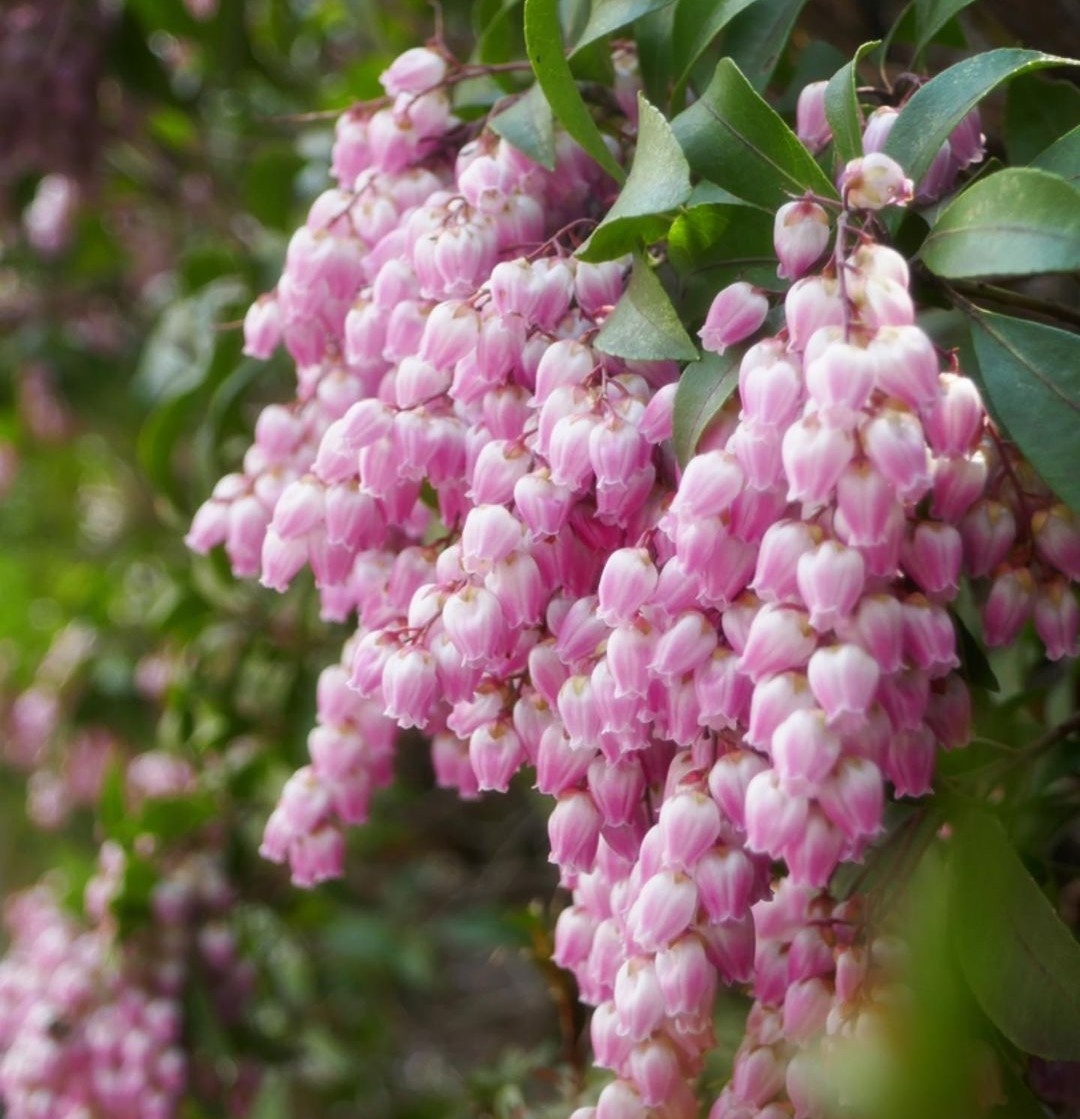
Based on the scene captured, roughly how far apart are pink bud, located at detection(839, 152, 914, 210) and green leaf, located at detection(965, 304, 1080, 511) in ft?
0.33

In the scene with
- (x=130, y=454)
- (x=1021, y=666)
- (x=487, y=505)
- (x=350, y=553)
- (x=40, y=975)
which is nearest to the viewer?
(x=487, y=505)

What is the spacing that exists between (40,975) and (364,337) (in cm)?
104

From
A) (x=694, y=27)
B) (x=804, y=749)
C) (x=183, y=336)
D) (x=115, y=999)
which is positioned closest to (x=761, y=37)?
(x=694, y=27)

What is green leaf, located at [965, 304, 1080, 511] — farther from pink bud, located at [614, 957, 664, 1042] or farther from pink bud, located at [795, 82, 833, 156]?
pink bud, located at [614, 957, 664, 1042]

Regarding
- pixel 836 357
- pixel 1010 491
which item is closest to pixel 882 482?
Answer: pixel 836 357

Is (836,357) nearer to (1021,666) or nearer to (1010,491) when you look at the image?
(1010,491)

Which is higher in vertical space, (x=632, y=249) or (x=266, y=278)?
(x=632, y=249)

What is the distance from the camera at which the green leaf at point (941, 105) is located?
0.71m

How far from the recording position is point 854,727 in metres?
0.62

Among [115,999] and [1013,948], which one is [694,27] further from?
[115,999]

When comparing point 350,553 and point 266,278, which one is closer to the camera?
point 350,553

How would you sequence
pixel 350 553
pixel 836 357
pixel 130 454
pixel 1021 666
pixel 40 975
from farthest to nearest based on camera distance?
1. pixel 130 454
2. pixel 40 975
3. pixel 1021 666
4. pixel 350 553
5. pixel 836 357

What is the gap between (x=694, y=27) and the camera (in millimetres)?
860

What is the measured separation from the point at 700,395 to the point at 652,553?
0.09 meters
